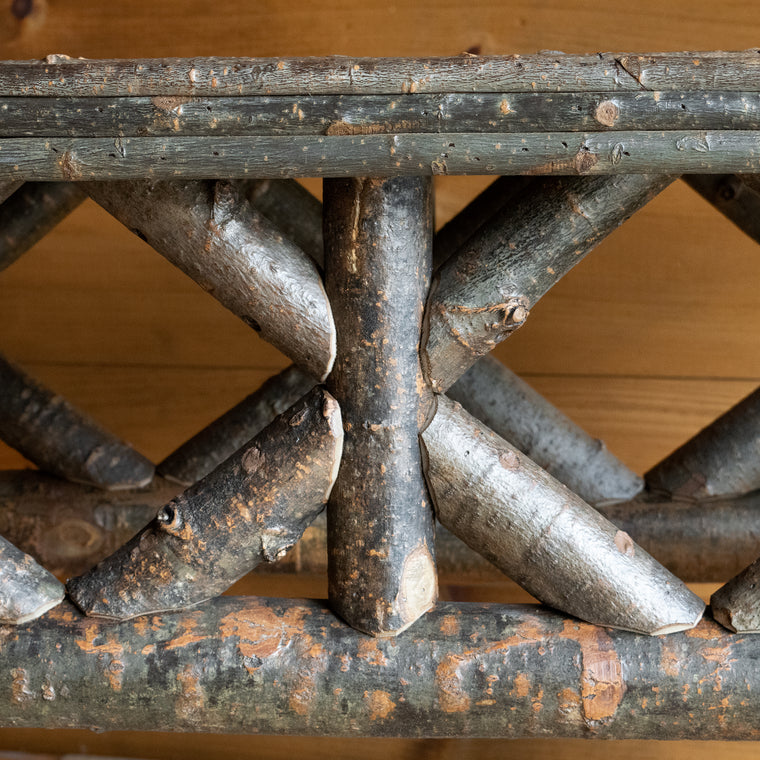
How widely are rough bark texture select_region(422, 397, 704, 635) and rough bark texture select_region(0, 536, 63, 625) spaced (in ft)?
1.04

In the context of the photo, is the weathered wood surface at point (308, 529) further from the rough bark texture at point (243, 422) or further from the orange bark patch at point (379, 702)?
the orange bark patch at point (379, 702)

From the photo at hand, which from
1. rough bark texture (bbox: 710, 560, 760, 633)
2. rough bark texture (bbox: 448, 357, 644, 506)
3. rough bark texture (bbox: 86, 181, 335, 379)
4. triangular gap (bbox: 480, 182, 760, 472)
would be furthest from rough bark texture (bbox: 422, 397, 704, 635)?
triangular gap (bbox: 480, 182, 760, 472)

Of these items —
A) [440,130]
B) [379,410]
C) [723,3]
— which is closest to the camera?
[440,130]

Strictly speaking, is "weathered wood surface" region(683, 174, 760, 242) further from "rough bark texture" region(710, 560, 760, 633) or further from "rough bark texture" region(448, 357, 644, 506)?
"rough bark texture" region(710, 560, 760, 633)

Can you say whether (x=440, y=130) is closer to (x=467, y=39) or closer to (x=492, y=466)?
(x=492, y=466)

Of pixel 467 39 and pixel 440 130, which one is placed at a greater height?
pixel 467 39

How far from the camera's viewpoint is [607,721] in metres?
0.72

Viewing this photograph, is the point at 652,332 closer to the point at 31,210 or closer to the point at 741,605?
the point at 741,605

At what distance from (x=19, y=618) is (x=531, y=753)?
2.87 feet

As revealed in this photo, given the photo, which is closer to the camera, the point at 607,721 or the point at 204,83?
the point at 204,83

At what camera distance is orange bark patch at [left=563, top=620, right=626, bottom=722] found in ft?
2.33

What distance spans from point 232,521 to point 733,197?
667 millimetres

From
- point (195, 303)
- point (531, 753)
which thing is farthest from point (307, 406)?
point (531, 753)

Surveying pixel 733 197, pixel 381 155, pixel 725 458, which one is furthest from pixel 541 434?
pixel 381 155
